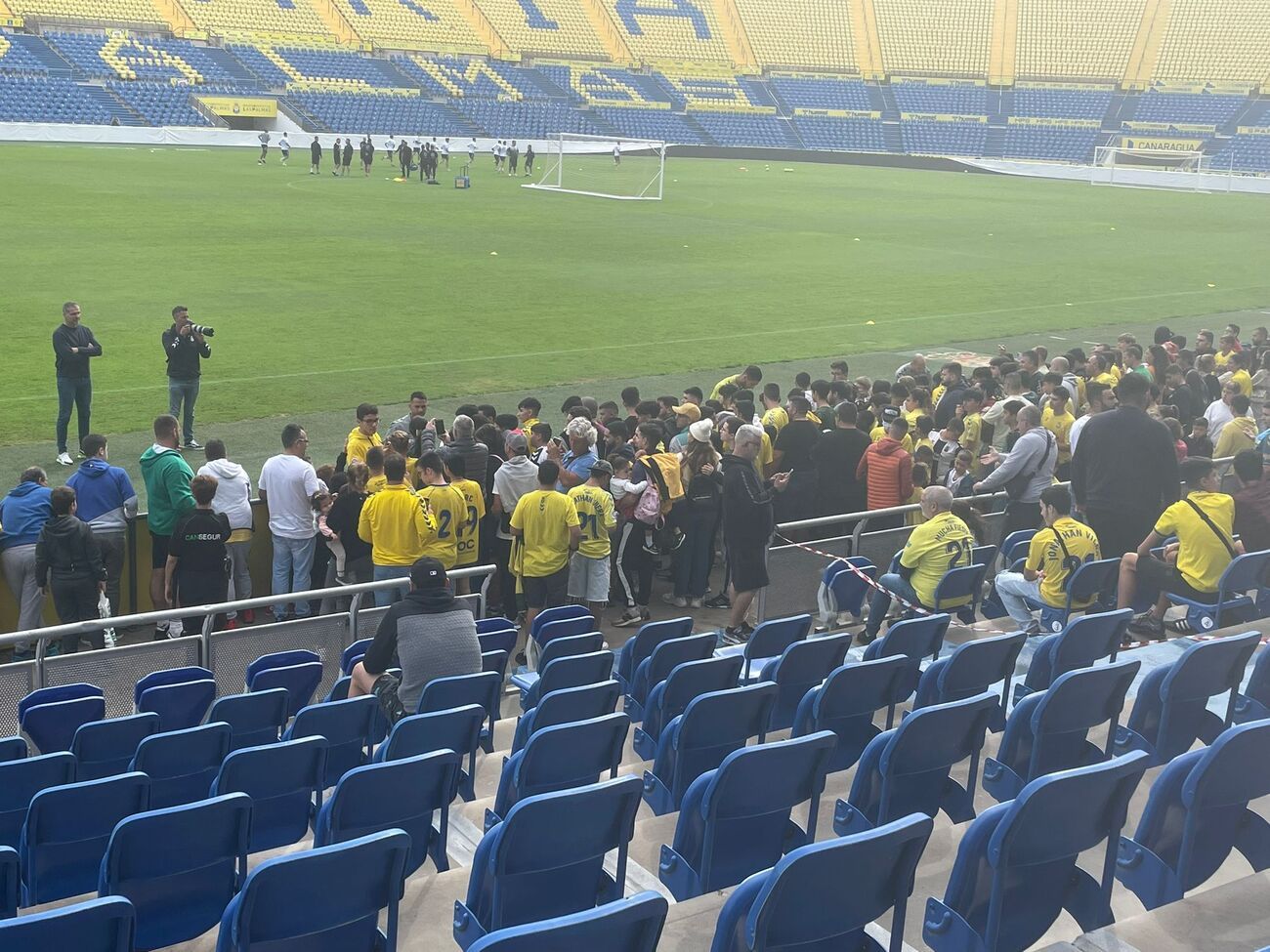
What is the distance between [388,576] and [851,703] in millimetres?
4558

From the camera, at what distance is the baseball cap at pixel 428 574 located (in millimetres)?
6582

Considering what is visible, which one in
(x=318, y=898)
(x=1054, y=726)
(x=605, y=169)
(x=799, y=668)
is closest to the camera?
(x=318, y=898)

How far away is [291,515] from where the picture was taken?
10398mm

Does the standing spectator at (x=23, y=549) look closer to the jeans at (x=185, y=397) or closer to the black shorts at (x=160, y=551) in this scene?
the black shorts at (x=160, y=551)

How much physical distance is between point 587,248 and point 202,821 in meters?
28.7

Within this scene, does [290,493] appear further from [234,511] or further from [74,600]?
[74,600]

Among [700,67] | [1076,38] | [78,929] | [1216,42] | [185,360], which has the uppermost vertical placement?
[1076,38]

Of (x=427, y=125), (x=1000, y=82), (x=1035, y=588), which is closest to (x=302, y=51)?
(x=427, y=125)

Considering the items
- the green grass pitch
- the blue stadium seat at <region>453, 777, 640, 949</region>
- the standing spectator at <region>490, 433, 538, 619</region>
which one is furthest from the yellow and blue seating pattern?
the blue stadium seat at <region>453, 777, 640, 949</region>

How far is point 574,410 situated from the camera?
12461 millimetres

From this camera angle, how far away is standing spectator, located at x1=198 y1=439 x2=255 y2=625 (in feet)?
33.6

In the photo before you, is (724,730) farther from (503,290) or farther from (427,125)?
(427,125)

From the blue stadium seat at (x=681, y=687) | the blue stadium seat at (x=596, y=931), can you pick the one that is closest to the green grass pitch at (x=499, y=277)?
the blue stadium seat at (x=681, y=687)

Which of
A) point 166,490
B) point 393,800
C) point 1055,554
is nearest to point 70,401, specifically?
point 166,490
